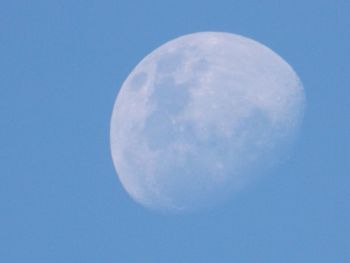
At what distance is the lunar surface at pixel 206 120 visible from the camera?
55.9ft

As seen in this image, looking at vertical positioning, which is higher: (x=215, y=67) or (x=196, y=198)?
(x=215, y=67)

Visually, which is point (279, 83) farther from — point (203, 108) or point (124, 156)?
point (124, 156)

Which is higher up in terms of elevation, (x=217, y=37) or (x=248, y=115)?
(x=217, y=37)

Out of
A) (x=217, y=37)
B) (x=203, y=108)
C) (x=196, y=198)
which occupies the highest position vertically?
(x=217, y=37)

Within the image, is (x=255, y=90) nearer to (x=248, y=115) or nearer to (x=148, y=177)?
(x=248, y=115)

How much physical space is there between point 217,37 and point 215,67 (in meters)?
1.29

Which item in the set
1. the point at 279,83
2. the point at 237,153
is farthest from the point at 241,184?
the point at 279,83

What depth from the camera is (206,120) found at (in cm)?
1709

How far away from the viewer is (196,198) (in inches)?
679

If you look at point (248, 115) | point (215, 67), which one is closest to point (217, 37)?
point (215, 67)

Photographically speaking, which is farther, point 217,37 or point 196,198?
point 217,37

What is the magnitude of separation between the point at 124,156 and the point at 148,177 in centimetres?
68

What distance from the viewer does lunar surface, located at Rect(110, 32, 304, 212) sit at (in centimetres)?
1705

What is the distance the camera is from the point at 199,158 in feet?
56.0
